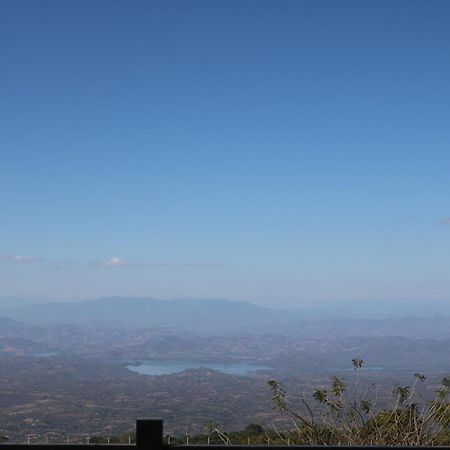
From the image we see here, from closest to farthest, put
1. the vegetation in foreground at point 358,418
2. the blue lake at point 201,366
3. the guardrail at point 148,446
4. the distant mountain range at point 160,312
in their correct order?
the guardrail at point 148,446 → the vegetation in foreground at point 358,418 → the blue lake at point 201,366 → the distant mountain range at point 160,312

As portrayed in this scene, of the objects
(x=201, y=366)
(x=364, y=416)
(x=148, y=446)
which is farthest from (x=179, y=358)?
(x=148, y=446)

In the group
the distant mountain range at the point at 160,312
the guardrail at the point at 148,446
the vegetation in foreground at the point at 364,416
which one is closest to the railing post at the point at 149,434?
the guardrail at the point at 148,446

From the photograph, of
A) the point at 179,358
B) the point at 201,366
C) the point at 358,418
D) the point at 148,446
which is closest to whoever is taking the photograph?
the point at 148,446

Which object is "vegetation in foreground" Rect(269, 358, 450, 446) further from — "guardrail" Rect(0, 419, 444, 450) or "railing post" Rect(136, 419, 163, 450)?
"railing post" Rect(136, 419, 163, 450)

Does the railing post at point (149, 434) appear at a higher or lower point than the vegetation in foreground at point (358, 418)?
higher

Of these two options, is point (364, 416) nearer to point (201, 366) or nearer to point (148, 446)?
point (148, 446)

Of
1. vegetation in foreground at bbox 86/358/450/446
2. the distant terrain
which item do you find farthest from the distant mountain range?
vegetation in foreground at bbox 86/358/450/446

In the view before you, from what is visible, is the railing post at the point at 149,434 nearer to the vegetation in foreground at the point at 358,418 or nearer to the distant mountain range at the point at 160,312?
the vegetation in foreground at the point at 358,418
